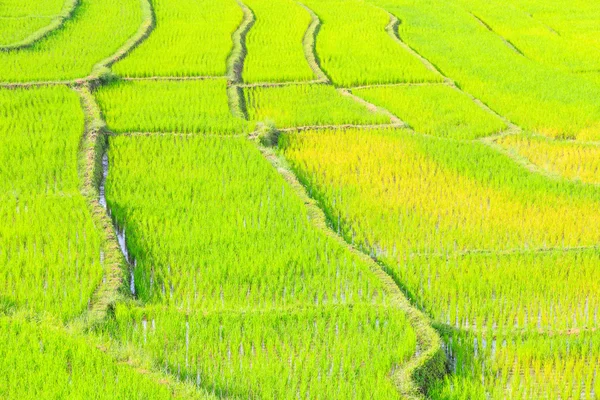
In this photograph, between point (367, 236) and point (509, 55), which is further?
point (509, 55)

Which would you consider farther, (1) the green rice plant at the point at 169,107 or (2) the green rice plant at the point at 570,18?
(2) the green rice plant at the point at 570,18

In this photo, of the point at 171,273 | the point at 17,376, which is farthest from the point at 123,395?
→ the point at 171,273

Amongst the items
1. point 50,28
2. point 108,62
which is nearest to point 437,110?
point 108,62

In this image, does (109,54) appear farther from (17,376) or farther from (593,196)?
(17,376)

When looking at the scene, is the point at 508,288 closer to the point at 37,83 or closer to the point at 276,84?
the point at 276,84

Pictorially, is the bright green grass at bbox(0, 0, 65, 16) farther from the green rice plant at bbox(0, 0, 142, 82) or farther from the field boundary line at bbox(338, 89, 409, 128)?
the field boundary line at bbox(338, 89, 409, 128)

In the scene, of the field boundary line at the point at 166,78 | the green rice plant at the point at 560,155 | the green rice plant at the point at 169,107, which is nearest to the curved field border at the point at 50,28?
the field boundary line at the point at 166,78

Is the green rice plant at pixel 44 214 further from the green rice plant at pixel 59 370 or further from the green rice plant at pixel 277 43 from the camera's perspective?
the green rice plant at pixel 277 43
